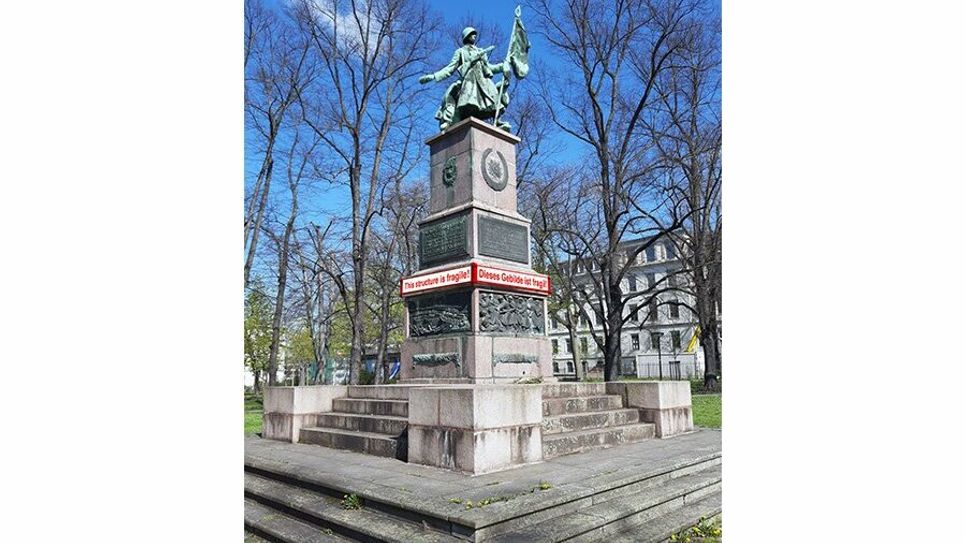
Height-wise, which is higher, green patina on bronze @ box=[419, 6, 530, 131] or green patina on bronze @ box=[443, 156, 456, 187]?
green patina on bronze @ box=[419, 6, 530, 131]

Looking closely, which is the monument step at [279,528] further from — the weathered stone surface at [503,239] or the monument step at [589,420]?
the weathered stone surface at [503,239]

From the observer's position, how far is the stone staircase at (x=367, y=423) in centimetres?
647

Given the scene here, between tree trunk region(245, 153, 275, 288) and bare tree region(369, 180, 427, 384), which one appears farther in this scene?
bare tree region(369, 180, 427, 384)

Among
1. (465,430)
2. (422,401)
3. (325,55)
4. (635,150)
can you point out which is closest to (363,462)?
(422,401)

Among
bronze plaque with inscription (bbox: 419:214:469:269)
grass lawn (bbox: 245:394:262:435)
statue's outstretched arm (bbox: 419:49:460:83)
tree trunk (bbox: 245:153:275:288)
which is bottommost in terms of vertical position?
grass lawn (bbox: 245:394:262:435)

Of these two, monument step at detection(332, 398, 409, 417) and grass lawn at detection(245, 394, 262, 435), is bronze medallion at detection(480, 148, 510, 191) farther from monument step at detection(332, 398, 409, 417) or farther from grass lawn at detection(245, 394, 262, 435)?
grass lawn at detection(245, 394, 262, 435)

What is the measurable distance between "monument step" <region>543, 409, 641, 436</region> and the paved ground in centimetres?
44

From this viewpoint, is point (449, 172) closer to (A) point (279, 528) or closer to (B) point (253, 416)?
(A) point (279, 528)

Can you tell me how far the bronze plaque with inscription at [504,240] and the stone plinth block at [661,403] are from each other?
2316 millimetres

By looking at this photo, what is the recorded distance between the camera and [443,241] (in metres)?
8.66

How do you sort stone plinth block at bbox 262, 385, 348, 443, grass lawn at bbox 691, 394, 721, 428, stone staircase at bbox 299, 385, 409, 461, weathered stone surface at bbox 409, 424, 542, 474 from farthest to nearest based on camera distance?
1. grass lawn at bbox 691, 394, 721, 428
2. stone plinth block at bbox 262, 385, 348, 443
3. stone staircase at bbox 299, 385, 409, 461
4. weathered stone surface at bbox 409, 424, 542, 474

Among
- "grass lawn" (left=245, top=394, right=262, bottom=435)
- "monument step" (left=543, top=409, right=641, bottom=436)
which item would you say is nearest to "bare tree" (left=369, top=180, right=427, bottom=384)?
"grass lawn" (left=245, top=394, right=262, bottom=435)

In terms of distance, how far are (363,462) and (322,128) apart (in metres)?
14.1

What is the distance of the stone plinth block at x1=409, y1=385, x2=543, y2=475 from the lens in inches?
205
